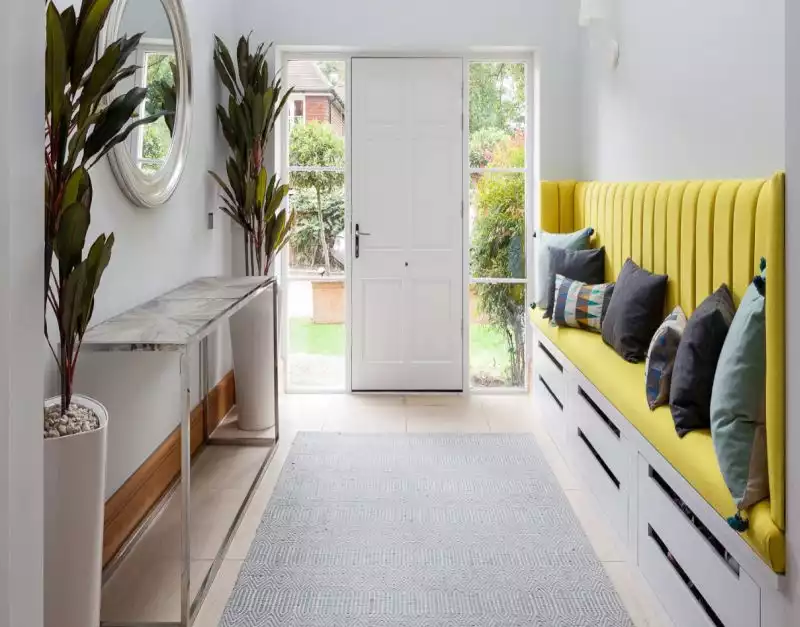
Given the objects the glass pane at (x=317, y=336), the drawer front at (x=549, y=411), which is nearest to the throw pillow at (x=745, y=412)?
the drawer front at (x=549, y=411)

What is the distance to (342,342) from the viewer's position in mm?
4895

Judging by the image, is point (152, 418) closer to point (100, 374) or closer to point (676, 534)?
point (100, 374)

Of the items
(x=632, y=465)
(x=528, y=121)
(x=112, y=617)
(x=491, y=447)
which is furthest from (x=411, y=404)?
(x=112, y=617)

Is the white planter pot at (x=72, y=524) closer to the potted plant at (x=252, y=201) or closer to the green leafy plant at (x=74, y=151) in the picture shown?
the green leafy plant at (x=74, y=151)

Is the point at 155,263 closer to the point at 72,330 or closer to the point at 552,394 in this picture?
the point at 72,330

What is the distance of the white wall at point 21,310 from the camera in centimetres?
94

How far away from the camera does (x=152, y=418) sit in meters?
2.96

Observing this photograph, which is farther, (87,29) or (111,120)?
(111,120)

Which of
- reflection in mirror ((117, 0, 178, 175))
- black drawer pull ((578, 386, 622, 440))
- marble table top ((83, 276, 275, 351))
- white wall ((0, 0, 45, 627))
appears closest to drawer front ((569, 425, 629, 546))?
black drawer pull ((578, 386, 622, 440))

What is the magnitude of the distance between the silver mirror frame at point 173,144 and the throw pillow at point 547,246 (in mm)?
1948

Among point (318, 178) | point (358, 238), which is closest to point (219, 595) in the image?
point (358, 238)

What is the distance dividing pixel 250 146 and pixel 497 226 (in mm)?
1637

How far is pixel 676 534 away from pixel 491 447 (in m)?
1.75

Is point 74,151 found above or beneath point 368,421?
above
